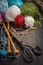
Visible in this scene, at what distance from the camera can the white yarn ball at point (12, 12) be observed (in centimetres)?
178

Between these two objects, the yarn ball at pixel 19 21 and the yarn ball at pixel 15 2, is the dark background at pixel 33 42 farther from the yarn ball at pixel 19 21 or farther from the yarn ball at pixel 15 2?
the yarn ball at pixel 15 2

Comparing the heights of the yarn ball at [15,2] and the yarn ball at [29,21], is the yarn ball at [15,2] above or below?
above

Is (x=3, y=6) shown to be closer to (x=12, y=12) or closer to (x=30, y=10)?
(x=12, y=12)

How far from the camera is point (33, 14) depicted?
182 cm

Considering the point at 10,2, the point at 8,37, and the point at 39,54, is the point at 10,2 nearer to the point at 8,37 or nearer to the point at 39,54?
the point at 8,37

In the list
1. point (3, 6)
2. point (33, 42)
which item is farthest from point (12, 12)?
point (33, 42)

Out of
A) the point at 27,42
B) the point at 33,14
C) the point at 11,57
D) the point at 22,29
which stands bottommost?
the point at 11,57

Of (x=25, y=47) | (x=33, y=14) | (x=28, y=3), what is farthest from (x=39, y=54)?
(x=28, y=3)

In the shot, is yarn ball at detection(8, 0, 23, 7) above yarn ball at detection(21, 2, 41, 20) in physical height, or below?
above

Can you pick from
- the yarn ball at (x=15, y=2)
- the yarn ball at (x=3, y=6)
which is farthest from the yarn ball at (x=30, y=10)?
the yarn ball at (x=3, y=6)

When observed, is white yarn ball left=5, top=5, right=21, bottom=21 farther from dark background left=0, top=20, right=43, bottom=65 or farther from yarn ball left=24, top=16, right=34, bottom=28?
dark background left=0, top=20, right=43, bottom=65

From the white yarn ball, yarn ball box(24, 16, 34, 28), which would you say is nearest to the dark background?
yarn ball box(24, 16, 34, 28)

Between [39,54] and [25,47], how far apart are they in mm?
142

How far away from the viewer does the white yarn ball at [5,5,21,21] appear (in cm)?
178
